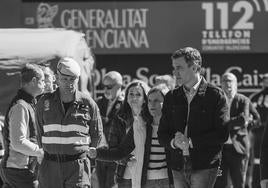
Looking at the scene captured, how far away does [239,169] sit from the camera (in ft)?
37.4

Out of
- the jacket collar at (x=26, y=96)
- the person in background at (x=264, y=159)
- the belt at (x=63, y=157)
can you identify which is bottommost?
the belt at (x=63, y=157)

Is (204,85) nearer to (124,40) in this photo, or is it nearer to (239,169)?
(239,169)

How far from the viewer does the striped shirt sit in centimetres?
779

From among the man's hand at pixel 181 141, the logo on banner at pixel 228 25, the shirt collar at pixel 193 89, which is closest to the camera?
the man's hand at pixel 181 141

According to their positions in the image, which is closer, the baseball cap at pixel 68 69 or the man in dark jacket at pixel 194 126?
the man in dark jacket at pixel 194 126

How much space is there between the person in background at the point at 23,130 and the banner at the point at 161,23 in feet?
23.4

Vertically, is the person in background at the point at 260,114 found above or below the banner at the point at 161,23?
below

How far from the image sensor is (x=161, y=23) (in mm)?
14695

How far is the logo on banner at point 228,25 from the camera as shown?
1446cm

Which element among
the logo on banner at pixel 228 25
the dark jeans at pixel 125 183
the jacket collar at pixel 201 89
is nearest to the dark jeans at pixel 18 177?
the dark jeans at pixel 125 183

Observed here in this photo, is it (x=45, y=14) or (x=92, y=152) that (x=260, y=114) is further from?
(x=92, y=152)

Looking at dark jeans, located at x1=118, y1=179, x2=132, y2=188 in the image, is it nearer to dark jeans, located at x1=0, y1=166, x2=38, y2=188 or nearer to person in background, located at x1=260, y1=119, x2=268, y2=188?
dark jeans, located at x1=0, y1=166, x2=38, y2=188

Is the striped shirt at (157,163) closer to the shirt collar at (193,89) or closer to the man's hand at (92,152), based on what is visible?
the man's hand at (92,152)

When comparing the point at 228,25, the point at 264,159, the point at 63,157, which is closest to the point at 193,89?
the point at 264,159
